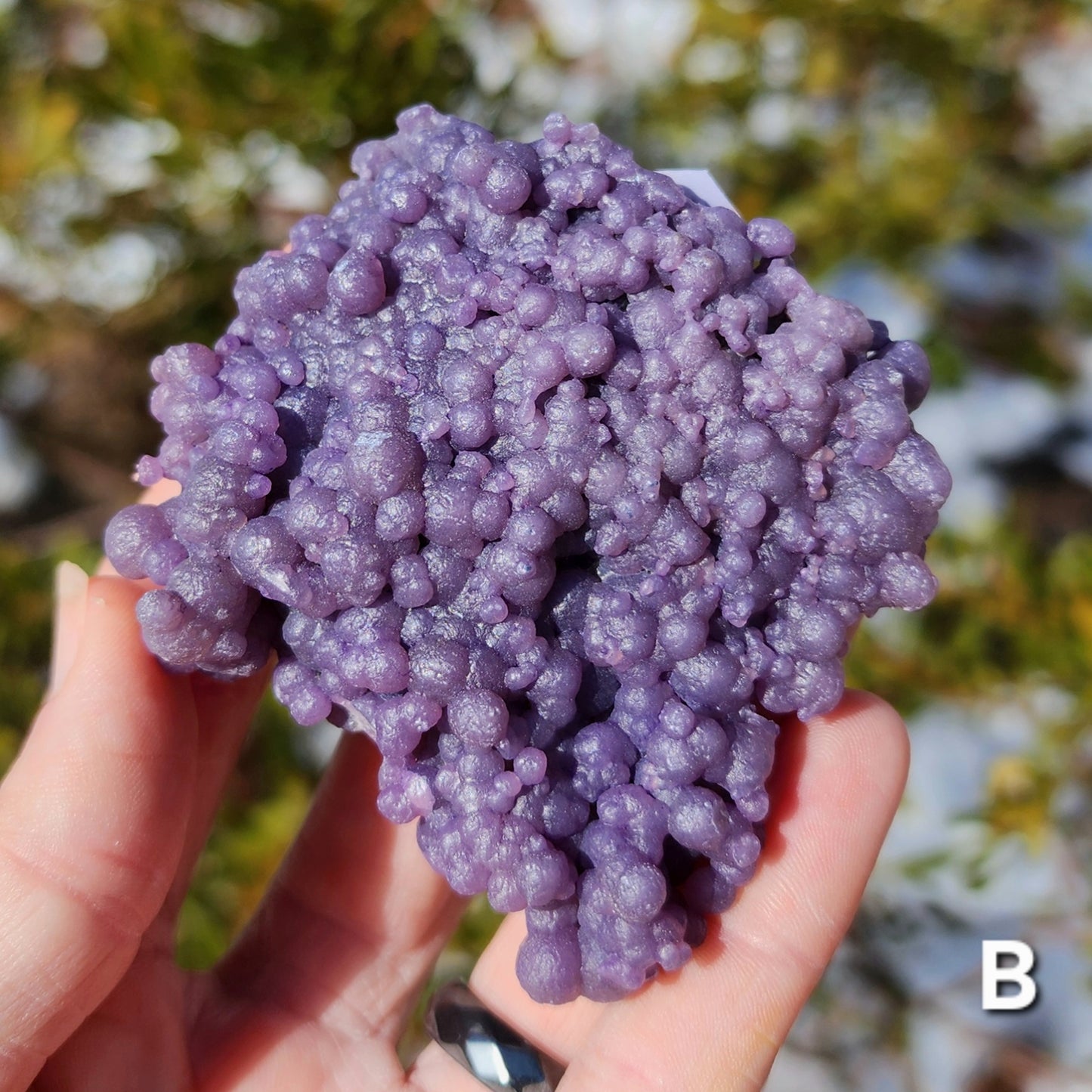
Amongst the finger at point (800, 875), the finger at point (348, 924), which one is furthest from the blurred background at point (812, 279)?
the finger at point (800, 875)

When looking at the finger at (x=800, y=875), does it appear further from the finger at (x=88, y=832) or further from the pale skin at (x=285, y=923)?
the finger at (x=88, y=832)

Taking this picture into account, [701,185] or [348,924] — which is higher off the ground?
[701,185]

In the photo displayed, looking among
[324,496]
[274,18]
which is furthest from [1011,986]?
[274,18]

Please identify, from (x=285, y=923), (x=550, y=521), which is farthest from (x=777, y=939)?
(x=285, y=923)

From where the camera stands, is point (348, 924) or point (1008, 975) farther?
point (1008, 975)

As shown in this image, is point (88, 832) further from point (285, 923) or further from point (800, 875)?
point (800, 875)
